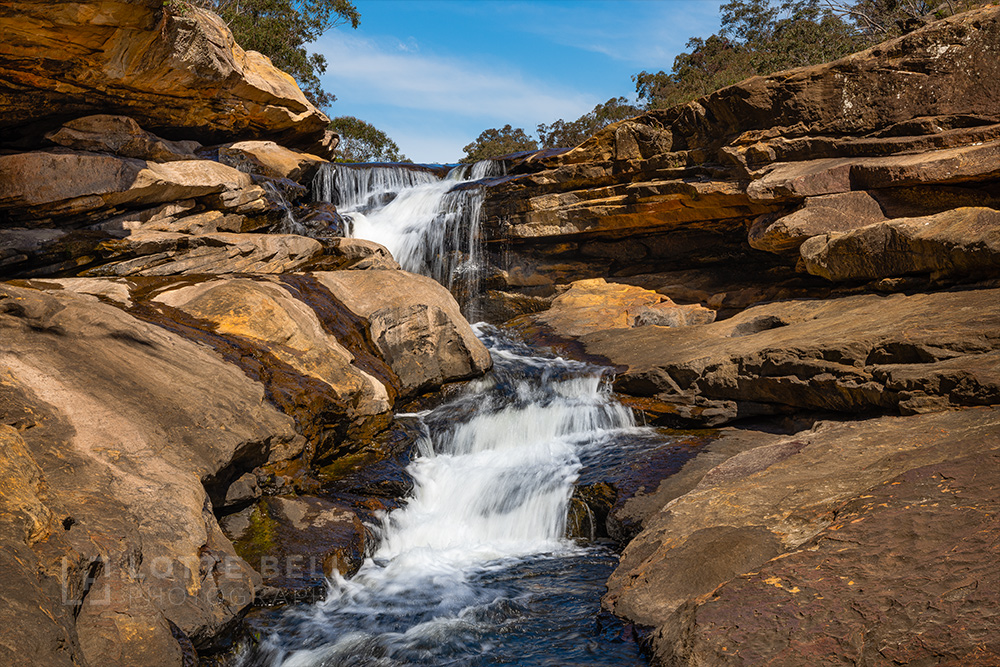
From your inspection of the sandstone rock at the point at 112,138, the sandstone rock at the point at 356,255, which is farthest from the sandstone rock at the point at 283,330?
the sandstone rock at the point at 112,138

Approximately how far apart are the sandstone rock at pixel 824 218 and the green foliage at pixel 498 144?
28.5 meters

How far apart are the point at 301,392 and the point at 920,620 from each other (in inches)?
262

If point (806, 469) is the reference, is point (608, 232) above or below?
above

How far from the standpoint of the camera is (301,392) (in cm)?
818

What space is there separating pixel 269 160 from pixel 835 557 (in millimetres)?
16730

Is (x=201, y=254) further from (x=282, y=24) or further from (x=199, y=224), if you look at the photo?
(x=282, y=24)

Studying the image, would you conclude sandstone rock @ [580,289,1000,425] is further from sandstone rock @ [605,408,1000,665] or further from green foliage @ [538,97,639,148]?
green foliage @ [538,97,639,148]

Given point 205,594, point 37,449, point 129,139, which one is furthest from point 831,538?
point 129,139

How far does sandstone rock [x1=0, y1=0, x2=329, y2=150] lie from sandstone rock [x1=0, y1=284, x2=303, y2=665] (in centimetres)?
597

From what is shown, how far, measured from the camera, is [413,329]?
428 inches

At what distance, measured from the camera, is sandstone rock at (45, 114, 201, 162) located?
1275cm

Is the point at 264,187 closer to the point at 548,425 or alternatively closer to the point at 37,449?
the point at 548,425

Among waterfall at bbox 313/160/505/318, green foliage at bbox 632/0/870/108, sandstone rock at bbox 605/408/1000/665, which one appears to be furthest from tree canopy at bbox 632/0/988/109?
sandstone rock at bbox 605/408/1000/665

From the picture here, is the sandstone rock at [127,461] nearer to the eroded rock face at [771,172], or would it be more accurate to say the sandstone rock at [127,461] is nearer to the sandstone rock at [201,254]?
the sandstone rock at [201,254]
